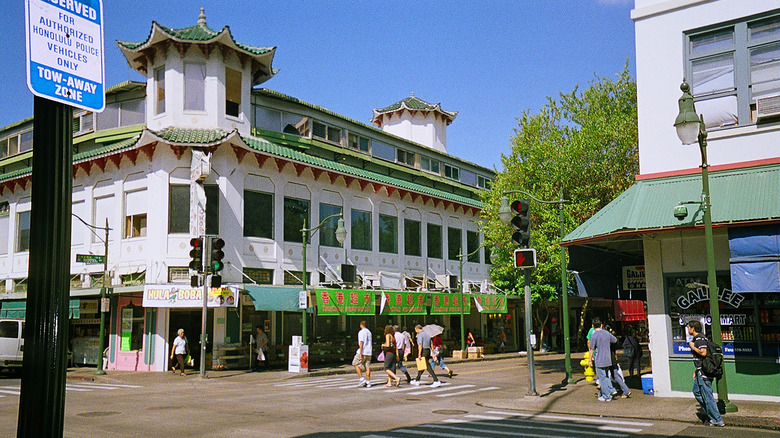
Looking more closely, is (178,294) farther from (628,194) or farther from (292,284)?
(628,194)

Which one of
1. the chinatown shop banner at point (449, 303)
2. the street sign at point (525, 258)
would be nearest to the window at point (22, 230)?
the chinatown shop banner at point (449, 303)

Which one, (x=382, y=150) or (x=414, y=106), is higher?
(x=414, y=106)

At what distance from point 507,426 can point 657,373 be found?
5139 millimetres

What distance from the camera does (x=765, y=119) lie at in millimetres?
14648

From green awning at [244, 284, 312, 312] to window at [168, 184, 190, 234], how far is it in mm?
3905

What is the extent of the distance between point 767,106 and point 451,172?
30881mm

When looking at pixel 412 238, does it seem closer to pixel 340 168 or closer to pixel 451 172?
pixel 340 168

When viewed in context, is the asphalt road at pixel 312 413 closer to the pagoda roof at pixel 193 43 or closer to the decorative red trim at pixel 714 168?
the decorative red trim at pixel 714 168

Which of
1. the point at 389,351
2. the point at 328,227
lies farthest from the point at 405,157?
the point at 389,351

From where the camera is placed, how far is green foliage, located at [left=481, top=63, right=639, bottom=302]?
94.5 feet

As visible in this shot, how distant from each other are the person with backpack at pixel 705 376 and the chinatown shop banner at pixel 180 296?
18.0 metres

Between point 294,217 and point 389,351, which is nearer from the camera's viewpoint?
point 389,351

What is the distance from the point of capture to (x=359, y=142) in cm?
3731

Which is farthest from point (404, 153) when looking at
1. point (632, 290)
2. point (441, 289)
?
point (632, 290)
